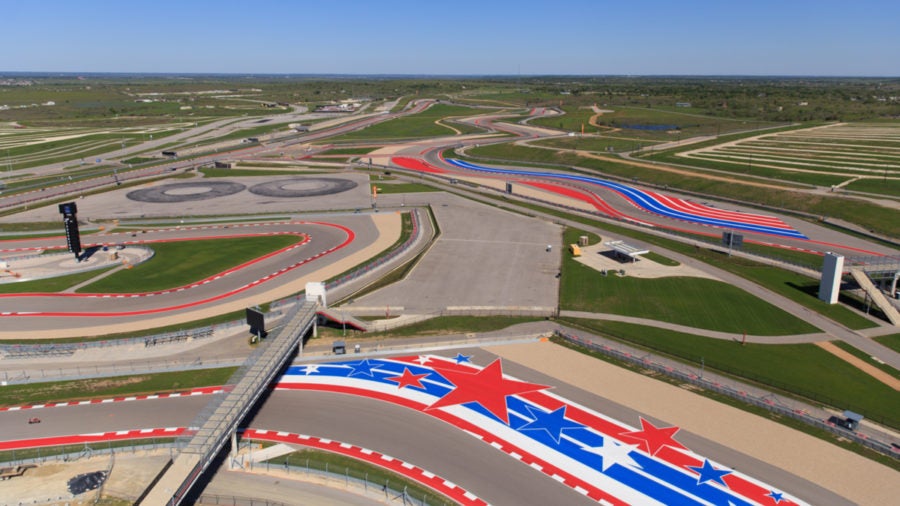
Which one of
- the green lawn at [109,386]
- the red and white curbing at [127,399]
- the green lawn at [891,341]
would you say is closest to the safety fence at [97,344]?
the green lawn at [109,386]

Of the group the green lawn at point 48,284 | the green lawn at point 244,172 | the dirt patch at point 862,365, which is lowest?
the dirt patch at point 862,365

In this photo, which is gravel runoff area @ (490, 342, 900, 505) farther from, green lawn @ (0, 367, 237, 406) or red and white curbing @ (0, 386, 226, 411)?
green lawn @ (0, 367, 237, 406)

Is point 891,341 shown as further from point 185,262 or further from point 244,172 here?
point 244,172

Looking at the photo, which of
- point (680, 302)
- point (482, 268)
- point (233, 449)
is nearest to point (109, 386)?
point (233, 449)

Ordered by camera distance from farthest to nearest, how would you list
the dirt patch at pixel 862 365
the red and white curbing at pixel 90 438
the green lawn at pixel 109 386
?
the dirt patch at pixel 862 365
the green lawn at pixel 109 386
the red and white curbing at pixel 90 438

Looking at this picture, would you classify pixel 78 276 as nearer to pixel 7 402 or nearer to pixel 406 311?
pixel 7 402

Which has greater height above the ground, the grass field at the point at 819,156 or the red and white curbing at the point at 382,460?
the grass field at the point at 819,156

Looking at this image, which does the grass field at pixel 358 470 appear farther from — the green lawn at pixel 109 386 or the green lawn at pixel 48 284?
the green lawn at pixel 48 284
